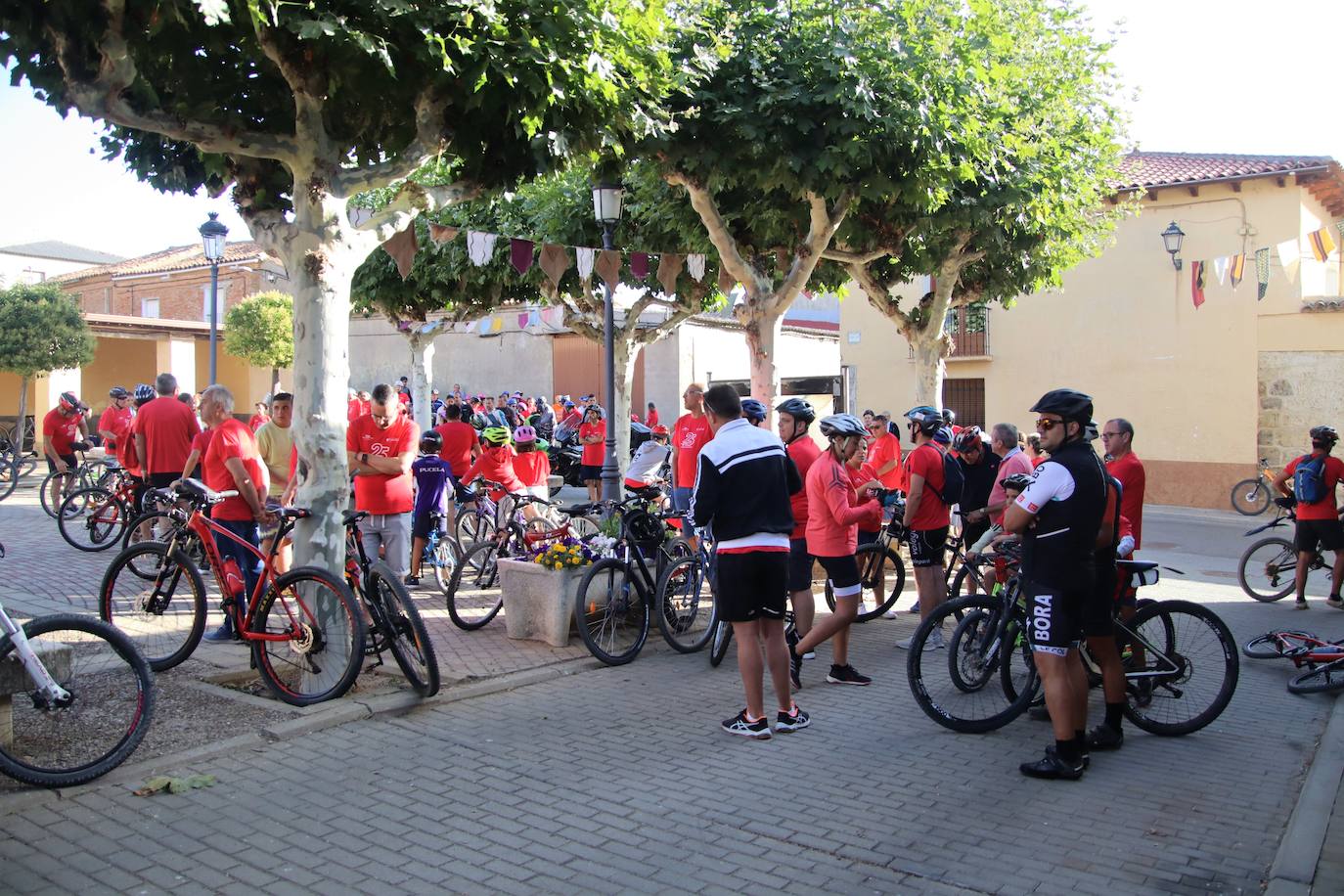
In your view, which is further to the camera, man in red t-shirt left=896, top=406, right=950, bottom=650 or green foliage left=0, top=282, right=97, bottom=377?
green foliage left=0, top=282, right=97, bottom=377

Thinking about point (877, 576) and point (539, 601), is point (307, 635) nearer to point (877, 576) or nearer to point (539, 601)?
point (539, 601)

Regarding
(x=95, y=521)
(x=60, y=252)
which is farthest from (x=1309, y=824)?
(x=60, y=252)

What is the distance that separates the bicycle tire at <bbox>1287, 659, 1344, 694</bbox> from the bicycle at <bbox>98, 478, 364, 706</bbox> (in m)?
6.05

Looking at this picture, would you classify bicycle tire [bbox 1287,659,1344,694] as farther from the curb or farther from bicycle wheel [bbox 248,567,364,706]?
bicycle wheel [bbox 248,567,364,706]

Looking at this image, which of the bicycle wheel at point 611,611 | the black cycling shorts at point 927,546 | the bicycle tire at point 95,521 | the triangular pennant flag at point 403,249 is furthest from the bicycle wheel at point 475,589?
the bicycle tire at point 95,521

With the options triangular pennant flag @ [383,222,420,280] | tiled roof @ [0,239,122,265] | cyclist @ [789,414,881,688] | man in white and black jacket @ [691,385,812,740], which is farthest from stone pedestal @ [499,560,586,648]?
tiled roof @ [0,239,122,265]

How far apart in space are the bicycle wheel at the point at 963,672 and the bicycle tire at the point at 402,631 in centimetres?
280

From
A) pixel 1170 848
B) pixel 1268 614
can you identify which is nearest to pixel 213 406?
pixel 1170 848

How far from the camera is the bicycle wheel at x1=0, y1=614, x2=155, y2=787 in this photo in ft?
15.6

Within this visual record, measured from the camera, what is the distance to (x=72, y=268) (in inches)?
2630

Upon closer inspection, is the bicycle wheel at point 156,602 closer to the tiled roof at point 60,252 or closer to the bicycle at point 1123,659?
the bicycle at point 1123,659

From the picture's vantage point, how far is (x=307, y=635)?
20.0 ft

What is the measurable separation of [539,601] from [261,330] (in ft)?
97.3

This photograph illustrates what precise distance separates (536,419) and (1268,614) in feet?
71.2
